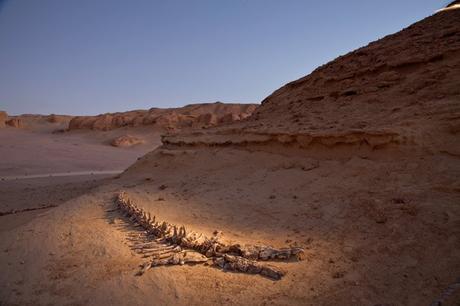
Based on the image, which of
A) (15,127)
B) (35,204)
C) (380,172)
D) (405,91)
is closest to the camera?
(380,172)

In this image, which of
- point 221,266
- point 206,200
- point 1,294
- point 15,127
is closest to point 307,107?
point 206,200

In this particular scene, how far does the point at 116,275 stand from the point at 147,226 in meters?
1.19

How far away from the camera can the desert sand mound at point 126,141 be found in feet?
90.7

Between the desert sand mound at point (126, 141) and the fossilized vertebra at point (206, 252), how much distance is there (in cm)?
2377

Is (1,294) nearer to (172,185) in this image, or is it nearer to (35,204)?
(172,185)

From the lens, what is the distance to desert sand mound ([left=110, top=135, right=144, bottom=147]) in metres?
27.6

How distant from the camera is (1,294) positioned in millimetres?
4062

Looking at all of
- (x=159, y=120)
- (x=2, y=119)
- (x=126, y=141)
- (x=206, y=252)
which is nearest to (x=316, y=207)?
(x=206, y=252)

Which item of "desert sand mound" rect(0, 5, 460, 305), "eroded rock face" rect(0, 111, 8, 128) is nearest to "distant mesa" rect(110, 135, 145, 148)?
"eroded rock face" rect(0, 111, 8, 128)

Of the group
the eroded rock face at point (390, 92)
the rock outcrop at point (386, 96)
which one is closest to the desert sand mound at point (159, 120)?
the rock outcrop at point (386, 96)

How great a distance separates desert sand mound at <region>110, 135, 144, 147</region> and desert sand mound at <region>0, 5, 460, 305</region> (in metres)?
19.8

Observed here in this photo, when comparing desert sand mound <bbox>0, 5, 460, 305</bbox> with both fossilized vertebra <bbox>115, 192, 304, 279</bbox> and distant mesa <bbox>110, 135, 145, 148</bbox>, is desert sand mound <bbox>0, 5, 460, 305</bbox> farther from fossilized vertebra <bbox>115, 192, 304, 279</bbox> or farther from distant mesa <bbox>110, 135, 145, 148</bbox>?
distant mesa <bbox>110, 135, 145, 148</bbox>

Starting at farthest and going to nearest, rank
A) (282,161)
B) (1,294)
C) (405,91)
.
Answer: (282,161), (405,91), (1,294)

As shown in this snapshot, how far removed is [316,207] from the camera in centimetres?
493
